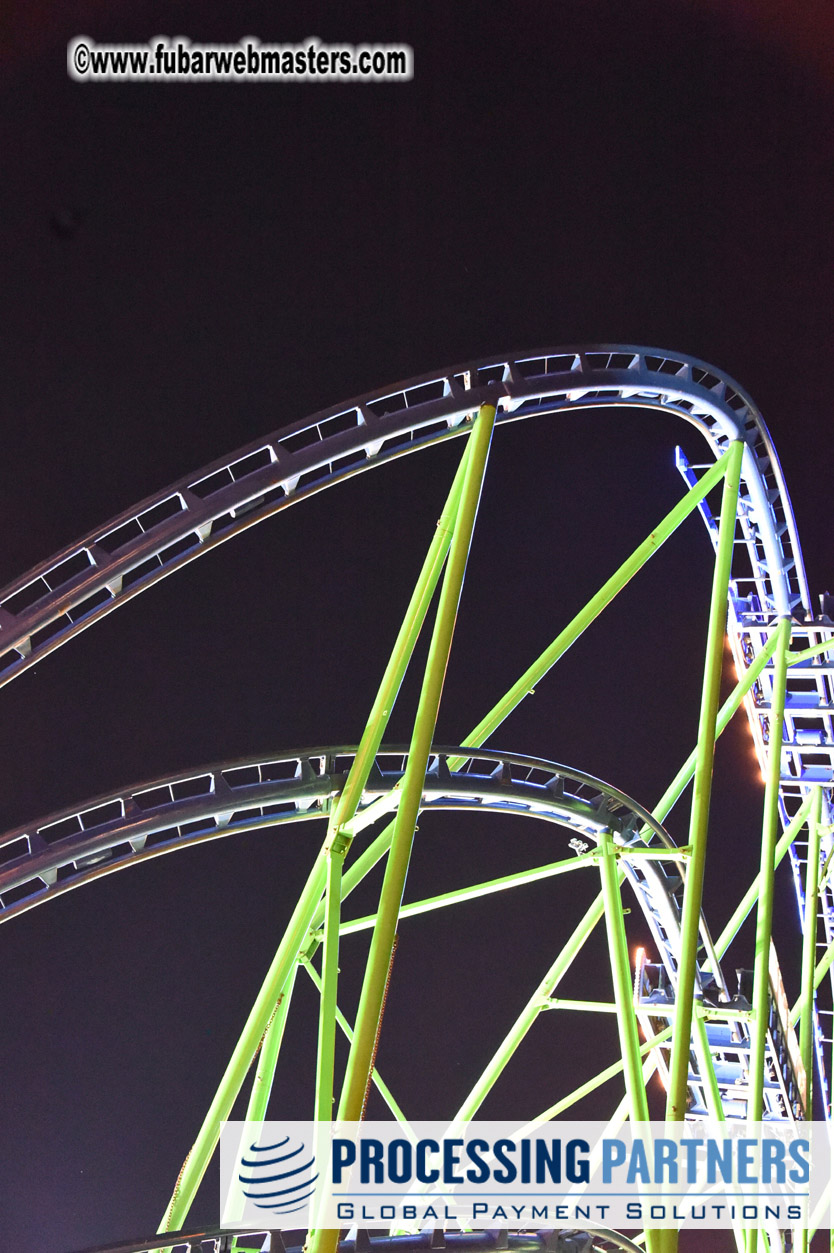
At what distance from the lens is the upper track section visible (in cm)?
917

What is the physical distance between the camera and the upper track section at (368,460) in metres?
9.17

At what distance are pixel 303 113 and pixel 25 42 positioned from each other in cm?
524

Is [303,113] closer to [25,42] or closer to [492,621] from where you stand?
[25,42]

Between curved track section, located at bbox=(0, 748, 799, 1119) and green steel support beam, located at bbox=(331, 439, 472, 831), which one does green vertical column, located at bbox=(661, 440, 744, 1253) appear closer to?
curved track section, located at bbox=(0, 748, 799, 1119)

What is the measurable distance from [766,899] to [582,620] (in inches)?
141

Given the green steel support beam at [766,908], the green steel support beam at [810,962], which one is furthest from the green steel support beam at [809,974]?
the green steel support beam at [766,908]

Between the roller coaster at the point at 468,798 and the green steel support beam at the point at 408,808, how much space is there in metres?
0.02

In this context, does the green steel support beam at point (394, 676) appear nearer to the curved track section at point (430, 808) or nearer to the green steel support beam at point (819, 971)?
the curved track section at point (430, 808)

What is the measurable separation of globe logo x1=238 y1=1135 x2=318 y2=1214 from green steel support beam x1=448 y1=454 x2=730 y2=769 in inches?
163

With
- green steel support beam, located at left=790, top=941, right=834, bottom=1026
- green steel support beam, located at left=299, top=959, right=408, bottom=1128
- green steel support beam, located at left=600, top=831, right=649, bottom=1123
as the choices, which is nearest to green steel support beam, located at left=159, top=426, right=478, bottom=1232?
green steel support beam, located at left=299, top=959, right=408, bottom=1128

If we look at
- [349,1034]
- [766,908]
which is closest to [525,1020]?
[349,1034]

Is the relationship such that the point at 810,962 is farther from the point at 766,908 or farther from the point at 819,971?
the point at 766,908

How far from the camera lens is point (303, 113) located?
57.4 feet

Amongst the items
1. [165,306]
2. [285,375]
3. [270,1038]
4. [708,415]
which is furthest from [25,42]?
[270,1038]
